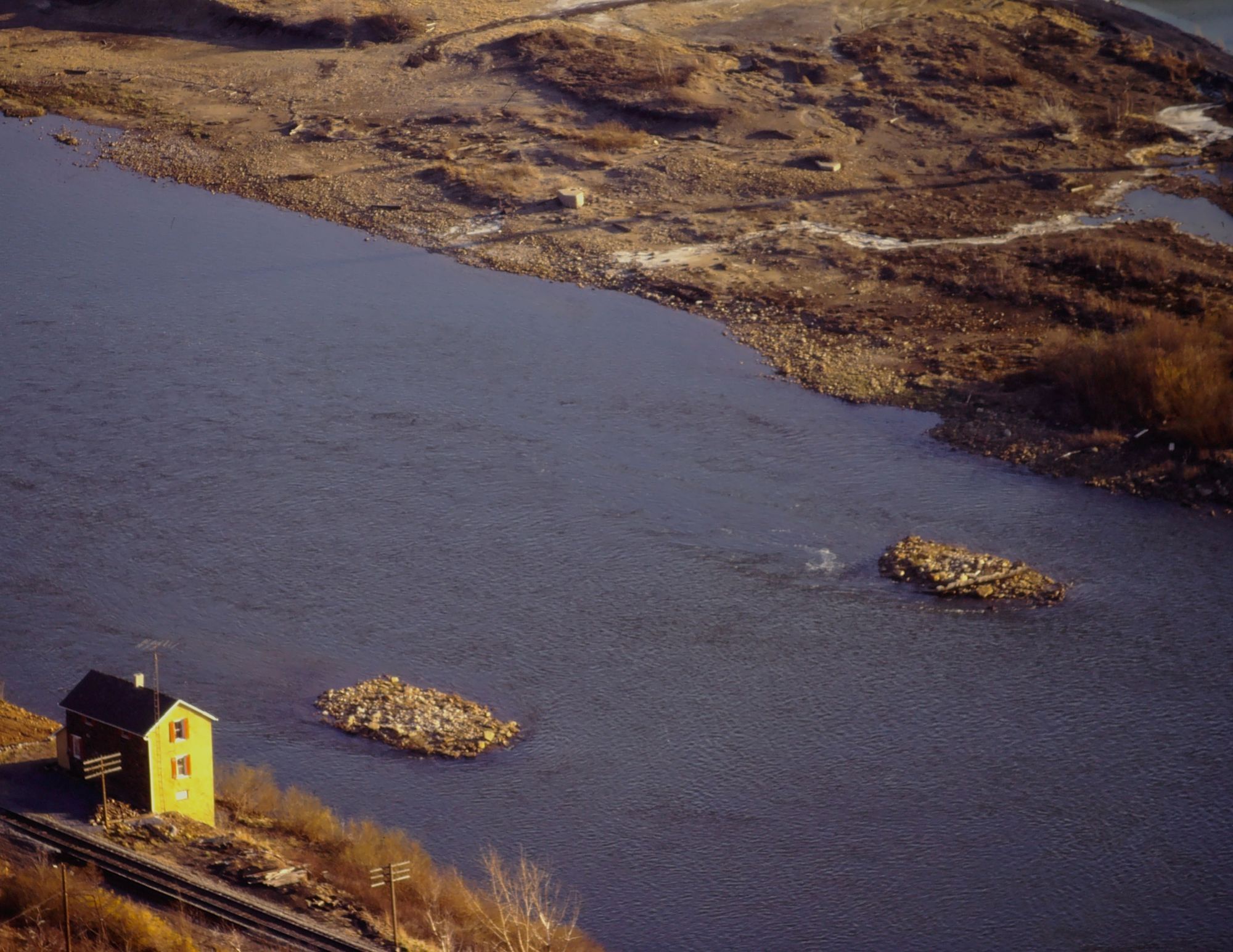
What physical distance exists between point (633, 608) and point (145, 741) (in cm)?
659

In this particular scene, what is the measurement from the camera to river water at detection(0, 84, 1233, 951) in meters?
14.7

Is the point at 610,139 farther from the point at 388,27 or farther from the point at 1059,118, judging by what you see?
the point at 388,27

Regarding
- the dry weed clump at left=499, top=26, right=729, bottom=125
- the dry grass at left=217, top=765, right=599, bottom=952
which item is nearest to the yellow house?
the dry grass at left=217, top=765, right=599, bottom=952

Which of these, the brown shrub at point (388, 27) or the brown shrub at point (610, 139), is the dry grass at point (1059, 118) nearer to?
the brown shrub at point (610, 139)

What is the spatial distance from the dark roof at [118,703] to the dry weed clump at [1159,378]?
1419 cm

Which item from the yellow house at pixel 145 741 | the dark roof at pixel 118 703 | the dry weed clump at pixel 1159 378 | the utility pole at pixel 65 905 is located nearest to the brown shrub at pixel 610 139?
the dry weed clump at pixel 1159 378

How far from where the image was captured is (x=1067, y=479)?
20953mm

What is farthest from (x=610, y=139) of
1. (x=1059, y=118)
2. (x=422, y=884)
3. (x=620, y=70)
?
(x=422, y=884)

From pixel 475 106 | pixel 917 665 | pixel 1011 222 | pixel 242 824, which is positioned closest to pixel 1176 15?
pixel 1011 222

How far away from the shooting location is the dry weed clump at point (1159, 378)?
2081 centimetres

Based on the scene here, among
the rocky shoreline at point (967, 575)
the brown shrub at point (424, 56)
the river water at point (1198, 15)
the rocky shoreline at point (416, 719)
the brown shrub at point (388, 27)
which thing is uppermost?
the river water at point (1198, 15)

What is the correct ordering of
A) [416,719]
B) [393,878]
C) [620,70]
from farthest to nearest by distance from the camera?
[620,70] → [416,719] → [393,878]

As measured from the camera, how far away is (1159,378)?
21.1m

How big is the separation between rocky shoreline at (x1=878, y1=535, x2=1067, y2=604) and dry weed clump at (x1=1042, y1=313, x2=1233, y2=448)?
13.1ft
